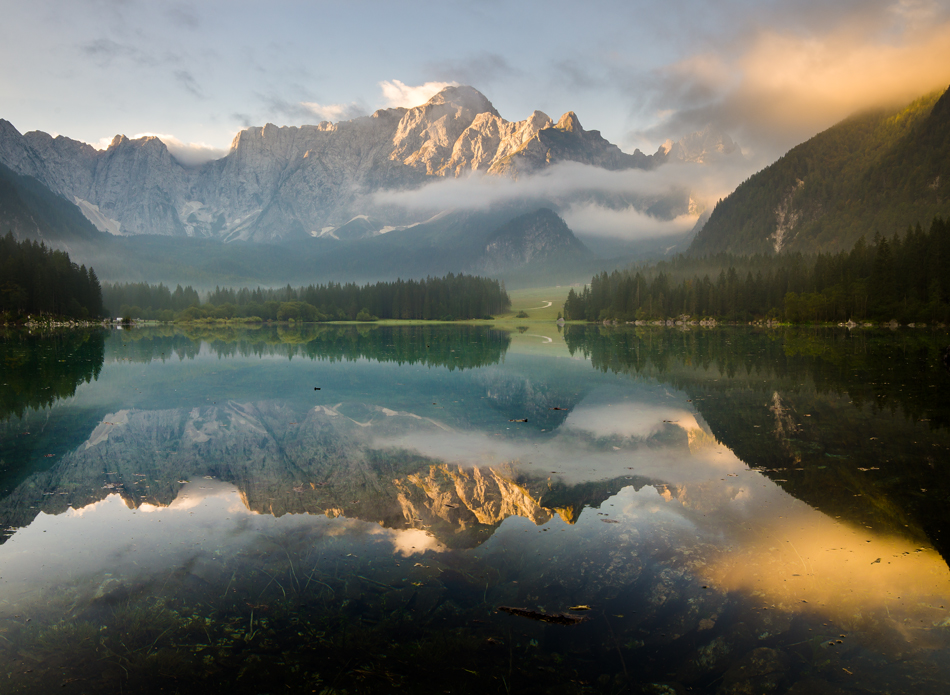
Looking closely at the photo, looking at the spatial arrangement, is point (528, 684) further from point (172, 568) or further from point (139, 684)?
point (172, 568)

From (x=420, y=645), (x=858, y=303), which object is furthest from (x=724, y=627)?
(x=858, y=303)

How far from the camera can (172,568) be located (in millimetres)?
9375

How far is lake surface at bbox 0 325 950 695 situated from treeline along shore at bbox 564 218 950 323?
381ft

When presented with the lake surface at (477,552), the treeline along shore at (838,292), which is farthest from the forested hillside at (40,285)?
the treeline along shore at (838,292)

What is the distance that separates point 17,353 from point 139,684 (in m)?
62.6

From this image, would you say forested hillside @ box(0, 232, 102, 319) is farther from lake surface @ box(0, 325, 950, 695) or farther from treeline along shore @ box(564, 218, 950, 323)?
treeline along shore @ box(564, 218, 950, 323)

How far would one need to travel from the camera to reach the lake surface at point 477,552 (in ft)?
22.4

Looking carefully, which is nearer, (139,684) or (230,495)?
(139,684)

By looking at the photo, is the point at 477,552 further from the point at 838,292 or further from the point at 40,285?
the point at 40,285

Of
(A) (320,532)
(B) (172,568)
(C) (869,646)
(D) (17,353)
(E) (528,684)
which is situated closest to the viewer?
(E) (528,684)

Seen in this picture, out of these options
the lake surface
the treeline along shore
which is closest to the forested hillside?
the lake surface

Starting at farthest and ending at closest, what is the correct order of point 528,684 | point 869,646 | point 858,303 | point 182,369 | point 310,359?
point 858,303, point 310,359, point 182,369, point 869,646, point 528,684

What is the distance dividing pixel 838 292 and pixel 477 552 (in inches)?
5848

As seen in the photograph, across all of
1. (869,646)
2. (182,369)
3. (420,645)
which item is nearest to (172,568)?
(420,645)
